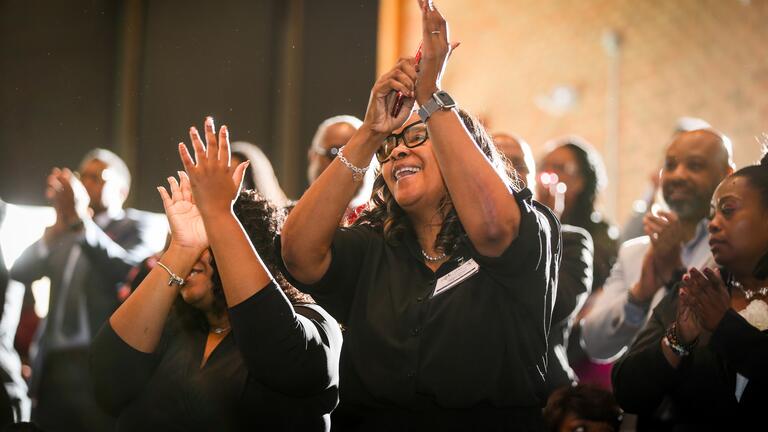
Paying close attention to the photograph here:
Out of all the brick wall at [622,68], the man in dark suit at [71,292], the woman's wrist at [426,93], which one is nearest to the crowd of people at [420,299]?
the woman's wrist at [426,93]

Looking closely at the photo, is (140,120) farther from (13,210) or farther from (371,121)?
(371,121)

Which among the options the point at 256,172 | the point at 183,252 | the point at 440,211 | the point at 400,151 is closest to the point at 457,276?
the point at 440,211

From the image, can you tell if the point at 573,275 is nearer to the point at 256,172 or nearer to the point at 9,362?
the point at 256,172

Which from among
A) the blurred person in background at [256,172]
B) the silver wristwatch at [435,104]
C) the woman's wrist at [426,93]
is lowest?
the blurred person in background at [256,172]

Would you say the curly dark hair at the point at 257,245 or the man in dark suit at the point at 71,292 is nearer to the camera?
the curly dark hair at the point at 257,245

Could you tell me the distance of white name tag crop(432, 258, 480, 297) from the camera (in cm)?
175

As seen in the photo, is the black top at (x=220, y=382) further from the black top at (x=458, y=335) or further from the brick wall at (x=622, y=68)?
the brick wall at (x=622, y=68)

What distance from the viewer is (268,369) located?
175 centimetres

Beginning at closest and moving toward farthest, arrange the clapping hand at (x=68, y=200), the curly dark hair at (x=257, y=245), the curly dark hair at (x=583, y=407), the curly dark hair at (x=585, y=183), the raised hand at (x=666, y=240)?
1. the curly dark hair at (x=257, y=245)
2. the curly dark hair at (x=583, y=407)
3. the raised hand at (x=666, y=240)
4. the clapping hand at (x=68, y=200)
5. the curly dark hair at (x=585, y=183)

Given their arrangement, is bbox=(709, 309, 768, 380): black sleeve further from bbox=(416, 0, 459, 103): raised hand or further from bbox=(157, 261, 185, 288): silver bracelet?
bbox=(157, 261, 185, 288): silver bracelet

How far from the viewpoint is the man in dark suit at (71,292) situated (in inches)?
113

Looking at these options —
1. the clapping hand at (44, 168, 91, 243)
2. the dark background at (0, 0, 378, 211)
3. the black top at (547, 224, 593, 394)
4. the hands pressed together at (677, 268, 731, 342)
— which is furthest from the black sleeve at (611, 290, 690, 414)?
the clapping hand at (44, 168, 91, 243)

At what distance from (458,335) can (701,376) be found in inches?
32.1

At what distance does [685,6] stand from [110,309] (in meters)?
4.56
